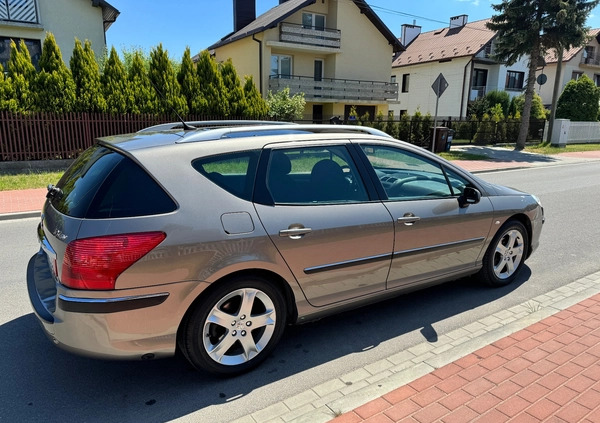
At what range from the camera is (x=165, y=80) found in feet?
46.5

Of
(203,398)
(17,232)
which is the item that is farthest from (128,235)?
(17,232)

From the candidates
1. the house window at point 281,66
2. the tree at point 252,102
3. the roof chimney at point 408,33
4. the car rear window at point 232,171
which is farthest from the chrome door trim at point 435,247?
the roof chimney at point 408,33

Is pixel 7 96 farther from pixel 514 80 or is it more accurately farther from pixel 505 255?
pixel 514 80

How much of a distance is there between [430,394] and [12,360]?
293 centimetres

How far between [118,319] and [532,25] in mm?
24848

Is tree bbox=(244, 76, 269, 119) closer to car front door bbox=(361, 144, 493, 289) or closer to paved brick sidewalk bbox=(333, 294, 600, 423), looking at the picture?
car front door bbox=(361, 144, 493, 289)

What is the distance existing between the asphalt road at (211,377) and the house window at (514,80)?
39.9 metres

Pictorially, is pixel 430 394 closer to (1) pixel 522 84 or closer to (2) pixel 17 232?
(2) pixel 17 232

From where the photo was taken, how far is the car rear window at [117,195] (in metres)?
2.47

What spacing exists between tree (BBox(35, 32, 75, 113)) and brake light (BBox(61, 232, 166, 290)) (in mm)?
12567

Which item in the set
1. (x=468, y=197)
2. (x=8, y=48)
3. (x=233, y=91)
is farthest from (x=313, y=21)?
(x=468, y=197)

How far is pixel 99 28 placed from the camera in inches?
834

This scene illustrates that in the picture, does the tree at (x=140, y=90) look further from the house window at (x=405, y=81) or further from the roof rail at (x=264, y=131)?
the house window at (x=405, y=81)

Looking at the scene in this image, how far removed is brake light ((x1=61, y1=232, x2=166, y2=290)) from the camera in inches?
92.3
